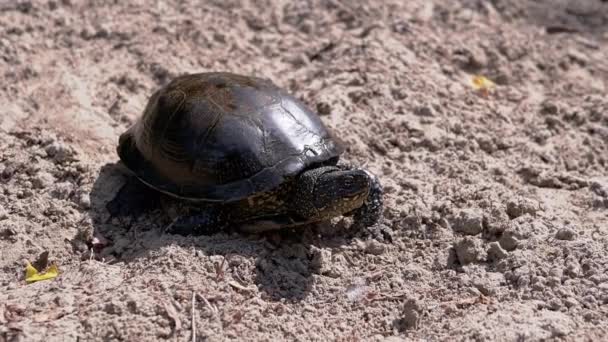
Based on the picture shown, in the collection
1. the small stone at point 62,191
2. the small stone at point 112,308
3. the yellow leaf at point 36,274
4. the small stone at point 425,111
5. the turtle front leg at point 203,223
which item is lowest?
the yellow leaf at point 36,274

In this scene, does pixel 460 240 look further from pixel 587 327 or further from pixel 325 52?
pixel 325 52

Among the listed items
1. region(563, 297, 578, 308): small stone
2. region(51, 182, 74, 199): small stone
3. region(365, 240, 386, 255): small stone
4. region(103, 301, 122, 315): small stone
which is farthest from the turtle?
region(563, 297, 578, 308): small stone

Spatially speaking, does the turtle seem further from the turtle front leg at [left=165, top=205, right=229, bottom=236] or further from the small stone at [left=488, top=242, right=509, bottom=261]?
the small stone at [left=488, top=242, right=509, bottom=261]

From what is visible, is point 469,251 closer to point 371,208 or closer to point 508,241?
point 508,241

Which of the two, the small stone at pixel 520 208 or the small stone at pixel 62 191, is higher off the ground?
the small stone at pixel 520 208

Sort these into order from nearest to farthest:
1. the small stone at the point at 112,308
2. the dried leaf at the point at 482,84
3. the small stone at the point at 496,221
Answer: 1. the small stone at the point at 112,308
2. the small stone at the point at 496,221
3. the dried leaf at the point at 482,84

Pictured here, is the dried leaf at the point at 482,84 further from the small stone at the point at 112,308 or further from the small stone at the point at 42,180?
the small stone at the point at 112,308

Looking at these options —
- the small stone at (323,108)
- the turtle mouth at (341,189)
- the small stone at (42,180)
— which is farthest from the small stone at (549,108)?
the small stone at (42,180)

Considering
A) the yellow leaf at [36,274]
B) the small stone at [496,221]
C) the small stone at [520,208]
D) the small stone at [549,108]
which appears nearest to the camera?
the yellow leaf at [36,274]
